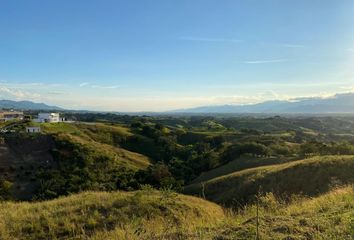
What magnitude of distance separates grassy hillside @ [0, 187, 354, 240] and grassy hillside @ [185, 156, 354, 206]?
8506 millimetres

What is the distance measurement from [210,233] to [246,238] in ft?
2.79

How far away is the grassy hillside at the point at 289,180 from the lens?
67.0 ft

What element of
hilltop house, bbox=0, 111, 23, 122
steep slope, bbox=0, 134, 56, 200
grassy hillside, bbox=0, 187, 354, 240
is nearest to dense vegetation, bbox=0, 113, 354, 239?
grassy hillside, bbox=0, 187, 354, 240

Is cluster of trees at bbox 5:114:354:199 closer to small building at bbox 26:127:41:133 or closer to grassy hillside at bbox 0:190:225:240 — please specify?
small building at bbox 26:127:41:133

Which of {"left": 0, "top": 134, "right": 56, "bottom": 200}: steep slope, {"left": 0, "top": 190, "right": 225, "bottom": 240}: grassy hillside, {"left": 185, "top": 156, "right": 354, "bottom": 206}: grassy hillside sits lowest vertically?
{"left": 0, "top": 134, "right": 56, "bottom": 200}: steep slope

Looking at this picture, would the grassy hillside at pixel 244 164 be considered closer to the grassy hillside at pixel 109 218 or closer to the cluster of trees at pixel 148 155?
the cluster of trees at pixel 148 155

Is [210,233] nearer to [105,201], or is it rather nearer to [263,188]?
[105,201]

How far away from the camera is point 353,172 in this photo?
20844mm

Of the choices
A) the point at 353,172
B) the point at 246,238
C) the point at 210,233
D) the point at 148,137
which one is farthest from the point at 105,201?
the point at 148,137

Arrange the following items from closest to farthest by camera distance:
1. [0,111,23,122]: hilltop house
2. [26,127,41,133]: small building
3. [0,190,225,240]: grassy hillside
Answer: [0,190,225,240]: grassy hillside < [26,127,41,133]: small building < [0,111,23,122]: hilltop house

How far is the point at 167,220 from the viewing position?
35.4ft

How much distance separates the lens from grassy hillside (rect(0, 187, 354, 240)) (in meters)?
6.57

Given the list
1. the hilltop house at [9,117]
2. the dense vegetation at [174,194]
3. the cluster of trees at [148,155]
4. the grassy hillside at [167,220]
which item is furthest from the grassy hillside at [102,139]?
the hilltop house at [9,117]

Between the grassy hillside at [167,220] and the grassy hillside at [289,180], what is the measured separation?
335 inches
